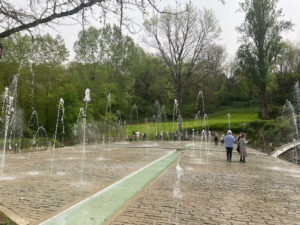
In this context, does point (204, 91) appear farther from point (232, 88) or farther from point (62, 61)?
point (62, 61)

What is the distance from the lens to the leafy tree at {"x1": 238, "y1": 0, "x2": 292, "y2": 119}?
36.7 meters

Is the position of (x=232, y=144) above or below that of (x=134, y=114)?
below

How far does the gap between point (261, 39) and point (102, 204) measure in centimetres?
3874

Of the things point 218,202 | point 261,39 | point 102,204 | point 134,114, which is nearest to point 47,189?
point 102,204

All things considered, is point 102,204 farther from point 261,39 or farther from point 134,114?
point 134,114

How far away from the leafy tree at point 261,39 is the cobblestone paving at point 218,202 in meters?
32.2

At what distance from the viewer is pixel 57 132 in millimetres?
Answer: 30219

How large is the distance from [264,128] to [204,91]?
28042 millimetres

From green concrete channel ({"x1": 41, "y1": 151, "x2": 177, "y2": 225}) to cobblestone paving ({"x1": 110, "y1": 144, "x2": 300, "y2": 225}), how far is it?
1.10 feet

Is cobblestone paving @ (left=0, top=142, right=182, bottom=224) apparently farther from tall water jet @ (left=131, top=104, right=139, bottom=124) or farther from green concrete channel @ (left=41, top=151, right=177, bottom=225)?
tall water jet @ (left=131, top=104, right=139, bottom=124)

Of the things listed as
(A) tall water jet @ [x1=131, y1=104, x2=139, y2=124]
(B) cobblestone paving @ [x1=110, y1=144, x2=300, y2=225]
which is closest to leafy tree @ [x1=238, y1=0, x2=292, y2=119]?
(A) tall water jet @ [x1=131, y1=104, x2=139, y2=124]

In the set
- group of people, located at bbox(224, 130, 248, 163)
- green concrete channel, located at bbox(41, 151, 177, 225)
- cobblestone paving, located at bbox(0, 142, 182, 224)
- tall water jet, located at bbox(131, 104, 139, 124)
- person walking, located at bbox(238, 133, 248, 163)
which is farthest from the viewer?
tall water jet, located at bbox(131, 104, 139, 124)

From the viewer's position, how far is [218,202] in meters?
6.07

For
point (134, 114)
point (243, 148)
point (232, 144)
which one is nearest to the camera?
point (232, 144)
